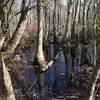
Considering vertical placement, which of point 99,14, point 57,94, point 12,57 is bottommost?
point 57,94

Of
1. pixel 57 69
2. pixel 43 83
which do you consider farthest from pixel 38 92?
pixel 57 69

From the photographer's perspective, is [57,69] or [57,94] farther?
[57,69]

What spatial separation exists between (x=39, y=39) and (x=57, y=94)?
22.2ft

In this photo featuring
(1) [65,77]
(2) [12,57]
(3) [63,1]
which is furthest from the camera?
(3) [63,1]

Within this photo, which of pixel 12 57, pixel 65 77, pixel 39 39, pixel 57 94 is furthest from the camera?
pixel 39 39

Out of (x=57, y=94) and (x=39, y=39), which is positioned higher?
(x=39, y=39)

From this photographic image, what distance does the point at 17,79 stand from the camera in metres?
13.2

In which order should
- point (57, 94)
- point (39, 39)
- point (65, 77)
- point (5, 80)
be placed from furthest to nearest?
point (39, 39) < point (65, 77) < point (57, 94) < point (5, 80)

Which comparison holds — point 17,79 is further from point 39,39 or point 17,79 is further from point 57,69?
point 39,39

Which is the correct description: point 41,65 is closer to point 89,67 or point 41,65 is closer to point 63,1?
point 89,67

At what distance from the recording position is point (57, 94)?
39.3ft

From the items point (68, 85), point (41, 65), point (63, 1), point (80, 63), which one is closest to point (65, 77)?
point (68, 85)

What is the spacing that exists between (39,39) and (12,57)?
234 centimetres

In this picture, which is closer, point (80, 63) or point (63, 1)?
point (80, 63)
